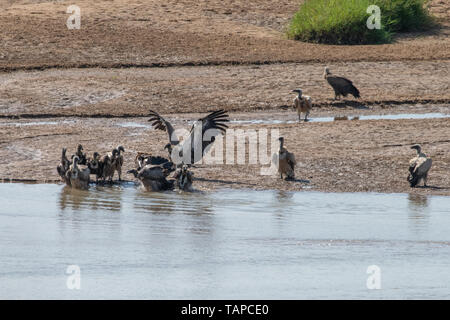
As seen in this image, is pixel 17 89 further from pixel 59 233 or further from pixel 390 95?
pixel 59 233

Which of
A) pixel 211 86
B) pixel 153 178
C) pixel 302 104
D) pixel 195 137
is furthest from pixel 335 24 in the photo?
pixel 153 178

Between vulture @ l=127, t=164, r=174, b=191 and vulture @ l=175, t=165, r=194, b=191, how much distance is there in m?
0.22

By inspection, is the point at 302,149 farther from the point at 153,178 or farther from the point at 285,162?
the point at 153,178

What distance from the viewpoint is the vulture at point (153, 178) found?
13219 mm

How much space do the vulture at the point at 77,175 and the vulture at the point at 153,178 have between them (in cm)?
76

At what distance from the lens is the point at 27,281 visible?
9391 millimetres

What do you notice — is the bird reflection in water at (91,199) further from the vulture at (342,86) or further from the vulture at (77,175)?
the vulture at (342,86)

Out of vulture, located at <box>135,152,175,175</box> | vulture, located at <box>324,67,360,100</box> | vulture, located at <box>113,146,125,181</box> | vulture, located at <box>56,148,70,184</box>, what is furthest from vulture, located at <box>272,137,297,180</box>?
vulture, located at <box>324,67,360,100</box>

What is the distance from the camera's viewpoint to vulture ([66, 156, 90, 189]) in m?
13.1

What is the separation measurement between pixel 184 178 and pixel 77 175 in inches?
60.5

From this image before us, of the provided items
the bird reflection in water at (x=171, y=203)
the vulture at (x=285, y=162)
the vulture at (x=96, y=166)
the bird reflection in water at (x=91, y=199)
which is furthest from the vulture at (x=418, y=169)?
the vulture at (x=96, y=166)

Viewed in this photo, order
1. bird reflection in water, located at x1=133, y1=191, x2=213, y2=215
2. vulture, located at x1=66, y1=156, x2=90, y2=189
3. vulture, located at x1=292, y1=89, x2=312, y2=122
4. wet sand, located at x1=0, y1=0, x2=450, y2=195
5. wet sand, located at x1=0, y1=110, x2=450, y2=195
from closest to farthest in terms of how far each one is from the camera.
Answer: bird reflection in water, located at x1=133, y1=191, x2=213, y2=215, vulture, located at x1=66, y1=156, x2=90, y2=189, wet sand, located at x1=0, y1=110, x2=450, y2=195, wet sand, located at x1=0, y1=0, x2=450, y2=195, vulture, located at x1=292, y1=89, x2=312, y2=122

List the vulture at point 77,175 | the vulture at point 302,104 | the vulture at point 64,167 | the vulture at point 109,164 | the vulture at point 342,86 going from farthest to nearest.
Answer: the vulture at point 342,86 < the vulture at point 302,104 < the vulture at point 109,164 < the vulture at point 64,167 < the vulture at point 77,175

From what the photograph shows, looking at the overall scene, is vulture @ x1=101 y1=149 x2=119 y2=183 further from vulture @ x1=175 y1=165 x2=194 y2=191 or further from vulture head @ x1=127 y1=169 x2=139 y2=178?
vulture @ x1=175 y1=165 x2=194 y2=191
